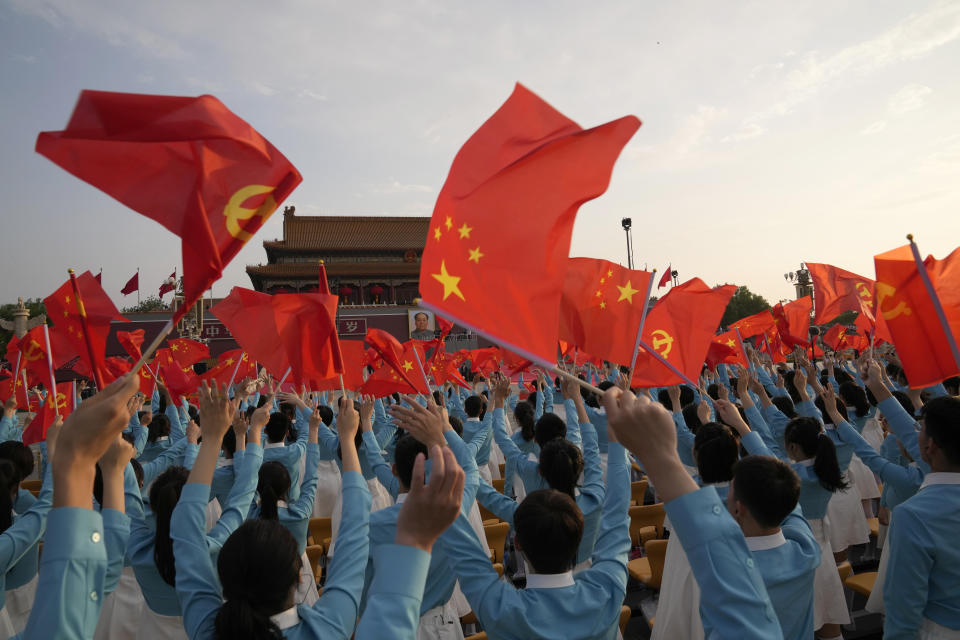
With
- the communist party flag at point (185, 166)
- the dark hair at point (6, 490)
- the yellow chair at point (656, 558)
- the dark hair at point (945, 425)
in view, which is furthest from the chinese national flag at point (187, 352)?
the dark hair at point (945, 425)

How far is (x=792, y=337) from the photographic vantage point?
7777mm

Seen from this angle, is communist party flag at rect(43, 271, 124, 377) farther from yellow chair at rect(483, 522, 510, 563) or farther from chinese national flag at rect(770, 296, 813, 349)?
chinese national flag at rect(770, 296, 813, 349)

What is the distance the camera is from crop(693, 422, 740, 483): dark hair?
2.94 meters

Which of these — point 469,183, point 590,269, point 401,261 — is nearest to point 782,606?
point 469,183

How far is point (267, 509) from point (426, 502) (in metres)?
2.29

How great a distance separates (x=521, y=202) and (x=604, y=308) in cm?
188

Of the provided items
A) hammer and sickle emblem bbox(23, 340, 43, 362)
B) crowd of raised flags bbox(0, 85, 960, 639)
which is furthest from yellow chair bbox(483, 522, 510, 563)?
hammer and sickle emblem bbox(23, 340, 43, 362)

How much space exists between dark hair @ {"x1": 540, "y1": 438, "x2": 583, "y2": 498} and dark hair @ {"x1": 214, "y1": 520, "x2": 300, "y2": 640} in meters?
1.71

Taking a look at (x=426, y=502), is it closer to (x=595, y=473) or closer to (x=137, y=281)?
(x=595, y=473)

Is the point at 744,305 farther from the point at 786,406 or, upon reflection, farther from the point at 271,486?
the point at 271,486

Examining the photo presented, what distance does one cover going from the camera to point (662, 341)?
4352mm

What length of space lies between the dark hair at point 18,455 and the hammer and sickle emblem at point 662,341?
13.6ft

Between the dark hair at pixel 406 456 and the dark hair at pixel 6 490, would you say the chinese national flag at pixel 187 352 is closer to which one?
the dark hair at pixel 6 490

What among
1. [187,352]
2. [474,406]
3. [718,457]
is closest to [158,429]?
[187,352]
